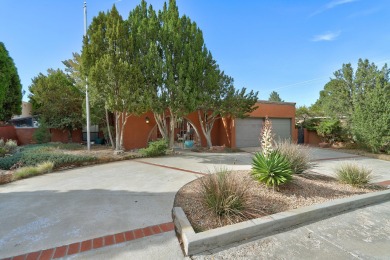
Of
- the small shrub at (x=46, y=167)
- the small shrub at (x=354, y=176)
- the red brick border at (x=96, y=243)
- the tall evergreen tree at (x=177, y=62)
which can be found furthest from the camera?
the tall evergreen tree at (x=177, y=62)

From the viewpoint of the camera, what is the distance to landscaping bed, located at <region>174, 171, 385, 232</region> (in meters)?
3.44

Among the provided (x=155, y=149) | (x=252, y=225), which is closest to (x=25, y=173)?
(x=155, y=149)

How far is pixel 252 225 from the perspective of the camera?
3.17 m

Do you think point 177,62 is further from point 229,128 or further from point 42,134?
point 42,134

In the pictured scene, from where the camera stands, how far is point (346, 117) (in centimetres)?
1686

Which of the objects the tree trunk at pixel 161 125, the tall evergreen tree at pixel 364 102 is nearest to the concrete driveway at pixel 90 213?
the tree trunk at pixel 161 125

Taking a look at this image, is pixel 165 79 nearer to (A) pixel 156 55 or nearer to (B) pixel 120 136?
(A) pixel 156 55

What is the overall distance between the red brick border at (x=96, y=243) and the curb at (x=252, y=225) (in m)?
0.32

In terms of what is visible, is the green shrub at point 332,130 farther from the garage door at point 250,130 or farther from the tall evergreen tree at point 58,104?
the tall evergreen tree at point 58,104

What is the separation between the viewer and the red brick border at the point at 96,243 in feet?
8.48

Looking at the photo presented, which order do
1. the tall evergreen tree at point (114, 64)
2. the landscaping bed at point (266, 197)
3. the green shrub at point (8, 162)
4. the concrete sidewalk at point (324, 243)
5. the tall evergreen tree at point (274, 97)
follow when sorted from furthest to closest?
the tall evergreen tree at point (274, 97) < the tall evergreen tree at point (114, 64) < the green shrub at point (8, 162) < the landscaping bed at point (266, 197) < the concrete sidewalk at point (324, 243)

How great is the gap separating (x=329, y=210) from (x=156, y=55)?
29.1 ft

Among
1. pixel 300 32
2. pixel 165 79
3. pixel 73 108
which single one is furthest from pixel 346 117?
pixel 73 108

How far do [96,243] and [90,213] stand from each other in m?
1.03
